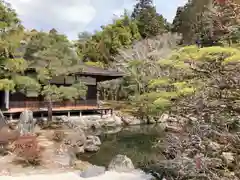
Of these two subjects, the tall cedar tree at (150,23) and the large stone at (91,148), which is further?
the tall cedar tree at (150,23)

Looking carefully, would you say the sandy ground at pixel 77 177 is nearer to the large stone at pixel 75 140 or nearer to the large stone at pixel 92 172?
the large stone at pixel 92 172

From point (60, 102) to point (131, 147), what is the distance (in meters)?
6.33

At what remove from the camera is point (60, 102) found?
16.1m

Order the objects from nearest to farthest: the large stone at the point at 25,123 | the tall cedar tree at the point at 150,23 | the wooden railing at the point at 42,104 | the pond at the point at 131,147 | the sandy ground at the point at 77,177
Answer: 1. the sandy ground at the point at 77,177
2. the pond at the point at 131,147
3. the large stone at the point at 25,123
4. the wooden railing at the point at 42,104
5. the tall cedar tree at the point at 150,23

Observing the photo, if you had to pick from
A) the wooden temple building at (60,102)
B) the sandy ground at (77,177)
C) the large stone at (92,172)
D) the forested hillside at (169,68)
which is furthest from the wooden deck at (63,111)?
the large stone at (92,172)

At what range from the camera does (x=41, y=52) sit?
42.9 ft

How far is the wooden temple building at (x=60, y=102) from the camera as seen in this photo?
14.9 metres

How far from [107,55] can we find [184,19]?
9.41 metres

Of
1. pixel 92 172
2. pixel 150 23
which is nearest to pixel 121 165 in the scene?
pixel 92 172

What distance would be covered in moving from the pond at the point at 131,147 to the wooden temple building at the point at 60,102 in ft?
9.51

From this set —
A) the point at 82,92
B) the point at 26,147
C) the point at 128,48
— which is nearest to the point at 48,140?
the point at 26,147

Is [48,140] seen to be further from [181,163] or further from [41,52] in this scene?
[181,163]

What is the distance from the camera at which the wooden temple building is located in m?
14.9

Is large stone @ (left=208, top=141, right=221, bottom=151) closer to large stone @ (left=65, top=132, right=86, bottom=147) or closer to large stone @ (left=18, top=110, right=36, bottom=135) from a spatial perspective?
large stone @ (left=65, top=132, right=86, bottom=147)
